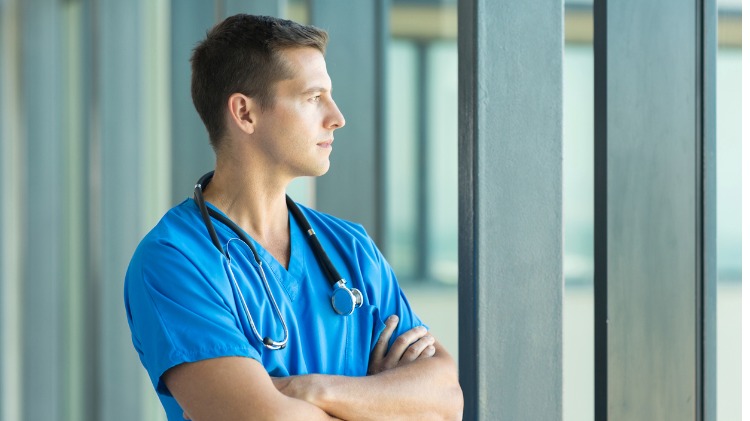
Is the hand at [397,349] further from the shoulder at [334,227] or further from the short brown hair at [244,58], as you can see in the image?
the short brown hair at [244,58]

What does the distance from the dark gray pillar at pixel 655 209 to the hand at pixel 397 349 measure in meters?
0.27

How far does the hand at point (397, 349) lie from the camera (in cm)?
134

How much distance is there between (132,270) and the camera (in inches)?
49.8

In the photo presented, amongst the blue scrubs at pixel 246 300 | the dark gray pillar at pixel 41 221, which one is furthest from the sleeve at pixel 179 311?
the dark gray pillar at pixel 41 221

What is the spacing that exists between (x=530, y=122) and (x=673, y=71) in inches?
9.2

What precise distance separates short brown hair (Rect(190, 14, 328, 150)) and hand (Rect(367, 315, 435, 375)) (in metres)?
0.37

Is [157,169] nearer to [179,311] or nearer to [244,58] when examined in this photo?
[244,58]

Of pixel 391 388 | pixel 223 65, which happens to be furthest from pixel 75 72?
pixel 391 388

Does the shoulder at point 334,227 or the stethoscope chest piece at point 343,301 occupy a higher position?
the shoulder at point 334,227

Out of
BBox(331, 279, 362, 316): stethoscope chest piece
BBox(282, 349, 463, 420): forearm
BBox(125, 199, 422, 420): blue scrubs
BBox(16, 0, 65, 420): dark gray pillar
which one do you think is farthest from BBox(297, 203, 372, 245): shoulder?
BBox(16, 0, 65, 420): dark gray pillar

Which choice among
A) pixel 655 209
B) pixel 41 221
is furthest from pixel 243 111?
pixel 41 221

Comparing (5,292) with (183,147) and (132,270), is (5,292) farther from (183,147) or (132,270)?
(132,270)

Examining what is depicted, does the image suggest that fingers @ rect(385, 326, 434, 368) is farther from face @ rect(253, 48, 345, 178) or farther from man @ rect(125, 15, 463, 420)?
face @ rect(253, 48, 345, 178)

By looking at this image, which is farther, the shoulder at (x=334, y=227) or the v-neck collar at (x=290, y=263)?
the shoulder at (x=334, y=227)
